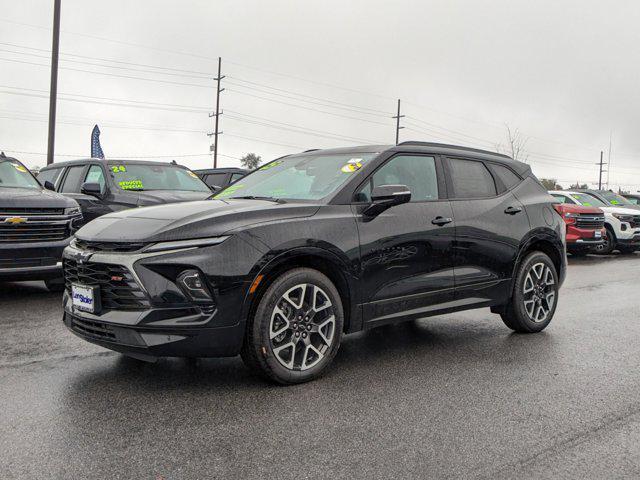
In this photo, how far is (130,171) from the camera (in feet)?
33.4

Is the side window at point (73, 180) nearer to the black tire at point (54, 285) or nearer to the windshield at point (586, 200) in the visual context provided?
the black tire at point (54, 285)

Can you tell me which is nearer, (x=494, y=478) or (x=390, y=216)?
(x=494, y=478)

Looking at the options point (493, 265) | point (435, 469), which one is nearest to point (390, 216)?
point (493, 265)

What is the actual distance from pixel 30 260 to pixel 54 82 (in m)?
13.3

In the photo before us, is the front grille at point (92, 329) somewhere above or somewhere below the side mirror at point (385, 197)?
below

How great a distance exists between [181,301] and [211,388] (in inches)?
27.4

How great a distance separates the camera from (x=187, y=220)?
3975 mm

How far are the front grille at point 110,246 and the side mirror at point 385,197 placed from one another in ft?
5.48

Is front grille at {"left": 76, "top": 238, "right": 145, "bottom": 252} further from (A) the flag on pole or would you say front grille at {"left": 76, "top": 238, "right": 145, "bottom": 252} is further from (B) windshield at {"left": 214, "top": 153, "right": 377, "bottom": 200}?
(A) the flag on pole

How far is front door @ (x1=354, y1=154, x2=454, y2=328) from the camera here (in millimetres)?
4527

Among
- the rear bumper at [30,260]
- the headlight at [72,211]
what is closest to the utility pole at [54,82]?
the headlight at [72,211]

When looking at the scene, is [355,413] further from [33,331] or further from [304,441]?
[33,331]

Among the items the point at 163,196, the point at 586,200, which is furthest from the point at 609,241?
the point at 163,196

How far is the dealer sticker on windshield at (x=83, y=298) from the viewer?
396 centimetres
